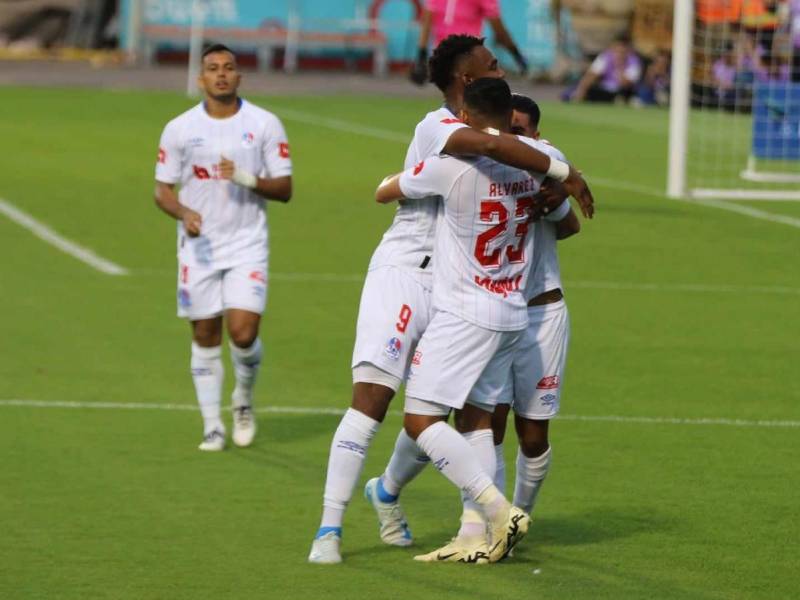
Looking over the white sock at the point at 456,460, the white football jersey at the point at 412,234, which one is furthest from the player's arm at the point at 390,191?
the white sock at the point at 456,460

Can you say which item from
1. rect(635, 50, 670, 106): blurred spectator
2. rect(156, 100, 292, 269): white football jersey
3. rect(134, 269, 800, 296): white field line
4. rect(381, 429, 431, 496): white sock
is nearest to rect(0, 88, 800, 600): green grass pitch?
rect(134, 269, 800, 296): white field line

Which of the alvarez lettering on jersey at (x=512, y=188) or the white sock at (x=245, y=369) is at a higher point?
the alvarez lettering on jersey at (x=512, y=188)

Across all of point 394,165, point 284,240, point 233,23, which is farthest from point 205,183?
point 233,23

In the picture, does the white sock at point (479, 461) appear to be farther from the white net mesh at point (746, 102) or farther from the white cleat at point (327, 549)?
the white net mesh at point (746, 102)

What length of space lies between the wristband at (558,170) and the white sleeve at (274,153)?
3208mm

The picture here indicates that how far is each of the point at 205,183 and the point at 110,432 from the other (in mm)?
1405

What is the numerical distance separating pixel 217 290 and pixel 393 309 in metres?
2.84

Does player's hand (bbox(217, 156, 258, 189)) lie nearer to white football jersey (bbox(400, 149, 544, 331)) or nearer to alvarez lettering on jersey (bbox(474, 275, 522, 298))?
white football jersey (bbox(400, 149, 544, 331))

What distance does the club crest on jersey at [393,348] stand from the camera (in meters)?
7.83

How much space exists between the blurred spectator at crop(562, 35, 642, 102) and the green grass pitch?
616 inches

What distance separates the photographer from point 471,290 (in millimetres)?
7656

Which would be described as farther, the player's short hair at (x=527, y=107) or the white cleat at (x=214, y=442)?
the white cleat at (x=214, y=442)

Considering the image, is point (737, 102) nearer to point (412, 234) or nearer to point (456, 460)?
point (412, 234)

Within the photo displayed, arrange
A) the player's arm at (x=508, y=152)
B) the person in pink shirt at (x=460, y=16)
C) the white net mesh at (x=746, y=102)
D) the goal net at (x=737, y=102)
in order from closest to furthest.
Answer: the player's arm at (x=508, y=152) → the person in pink shirt at (x=460, y=16) → the goal net at (x=737, y=102) → the white net mesh at (x=746, y=102)
